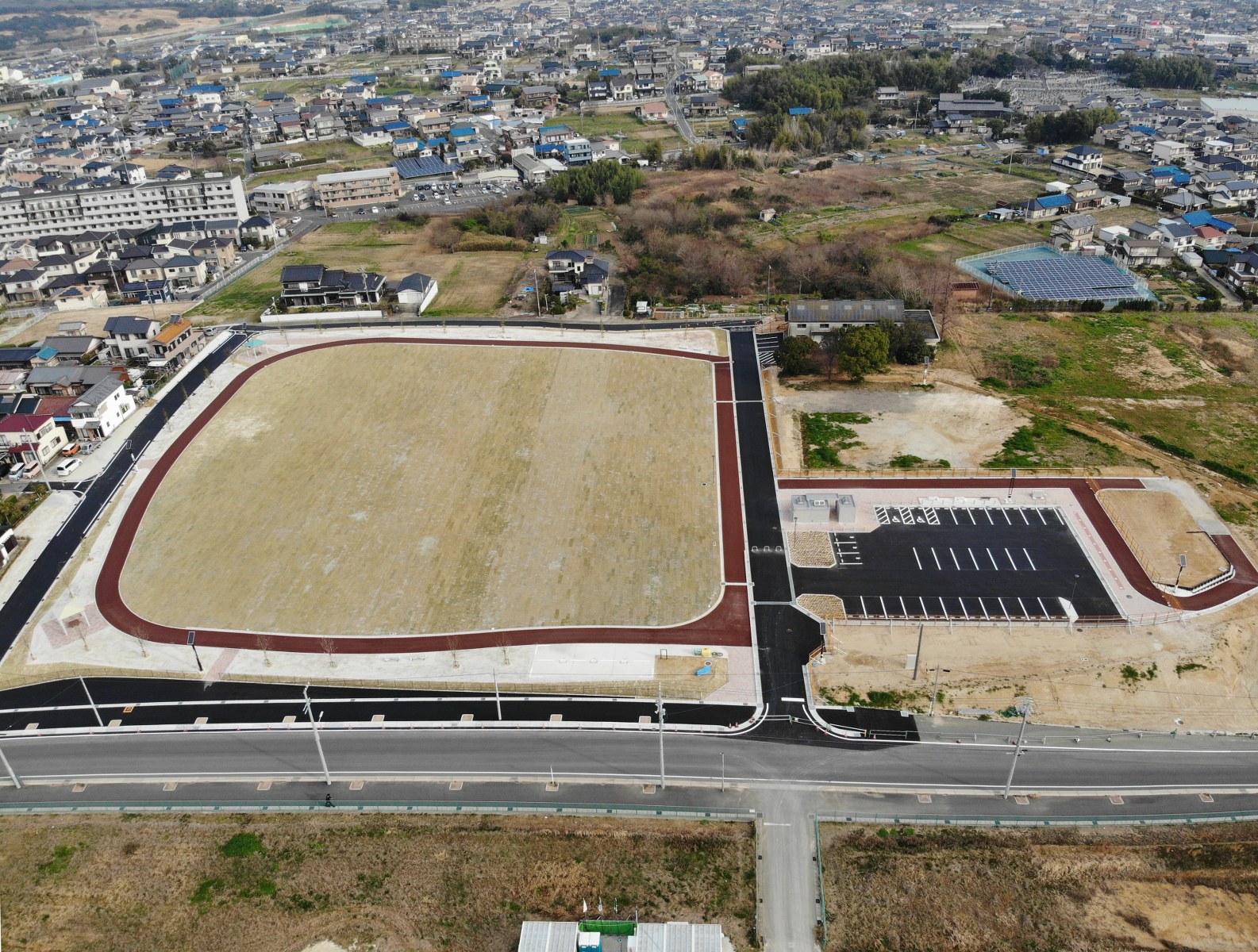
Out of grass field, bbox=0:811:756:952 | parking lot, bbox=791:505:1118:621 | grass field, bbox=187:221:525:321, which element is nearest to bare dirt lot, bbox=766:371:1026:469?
parking lot, bbox=791:505:1118:621

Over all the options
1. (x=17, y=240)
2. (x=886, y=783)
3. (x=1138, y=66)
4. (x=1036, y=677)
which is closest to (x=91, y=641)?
(x=886, y=783)

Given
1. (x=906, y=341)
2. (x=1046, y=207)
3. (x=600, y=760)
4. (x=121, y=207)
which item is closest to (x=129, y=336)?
(x=121, y=207)

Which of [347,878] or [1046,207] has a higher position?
[1046,207]

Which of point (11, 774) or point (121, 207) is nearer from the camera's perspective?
point (11, 774)

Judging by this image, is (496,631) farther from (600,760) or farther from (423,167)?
(423,167)

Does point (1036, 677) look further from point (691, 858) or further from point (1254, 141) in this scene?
point (1254, 141)

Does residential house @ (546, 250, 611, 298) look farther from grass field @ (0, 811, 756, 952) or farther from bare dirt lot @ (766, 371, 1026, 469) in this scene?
grass field @ (0, 811, 756, 952)
